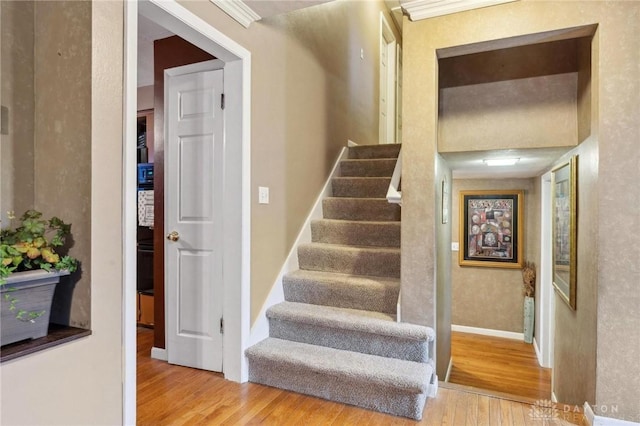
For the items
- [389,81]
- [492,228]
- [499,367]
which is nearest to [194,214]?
[499,367]

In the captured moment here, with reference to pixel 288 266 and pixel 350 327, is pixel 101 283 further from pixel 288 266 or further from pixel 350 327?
pixel 288 266

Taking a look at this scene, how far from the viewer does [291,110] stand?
2.94 m

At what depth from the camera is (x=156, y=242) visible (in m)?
2.83

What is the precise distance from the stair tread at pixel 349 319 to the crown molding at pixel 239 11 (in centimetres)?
189

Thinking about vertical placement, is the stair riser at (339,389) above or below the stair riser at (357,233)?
below

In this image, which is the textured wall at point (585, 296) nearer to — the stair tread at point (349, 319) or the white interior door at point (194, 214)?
the stair tread at point (349, 319)

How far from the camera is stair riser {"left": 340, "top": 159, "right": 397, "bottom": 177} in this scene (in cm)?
375

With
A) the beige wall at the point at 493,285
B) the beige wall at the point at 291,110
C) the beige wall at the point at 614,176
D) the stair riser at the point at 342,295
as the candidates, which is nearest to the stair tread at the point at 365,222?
the beige wall at the point at 291,110

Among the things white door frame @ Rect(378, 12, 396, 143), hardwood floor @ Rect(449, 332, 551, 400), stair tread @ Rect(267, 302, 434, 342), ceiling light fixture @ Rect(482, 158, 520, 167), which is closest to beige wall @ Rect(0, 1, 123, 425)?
stair tread @ Rect(267, 302, 434, 342)

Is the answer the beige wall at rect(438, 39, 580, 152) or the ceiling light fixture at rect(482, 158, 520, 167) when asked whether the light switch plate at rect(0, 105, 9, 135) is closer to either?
the beige wall at rect(438, 39, 580, 152)

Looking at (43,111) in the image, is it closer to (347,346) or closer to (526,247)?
(347,346)

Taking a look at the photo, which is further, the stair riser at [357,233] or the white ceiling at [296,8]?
the stair riser at [357,233]

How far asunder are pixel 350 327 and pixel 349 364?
24 cm

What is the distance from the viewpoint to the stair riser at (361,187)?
3516 millimetres
